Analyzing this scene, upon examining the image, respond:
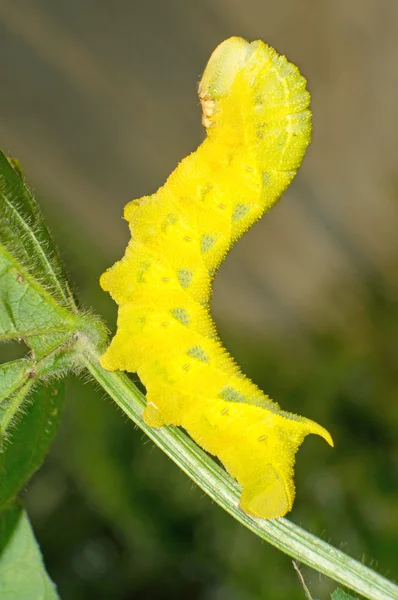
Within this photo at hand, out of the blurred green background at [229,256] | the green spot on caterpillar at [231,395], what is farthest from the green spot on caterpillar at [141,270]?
the blurred green background at [229,256]

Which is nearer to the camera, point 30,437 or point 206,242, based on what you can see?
point 206,242

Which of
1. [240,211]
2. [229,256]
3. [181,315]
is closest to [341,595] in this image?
[181,315]

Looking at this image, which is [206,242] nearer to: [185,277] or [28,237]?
[185,277]

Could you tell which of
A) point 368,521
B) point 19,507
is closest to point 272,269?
point 368,521

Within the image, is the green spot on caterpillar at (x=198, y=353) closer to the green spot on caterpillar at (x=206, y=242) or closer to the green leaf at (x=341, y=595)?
the green spot on caterpillar at (x=206, y=242)

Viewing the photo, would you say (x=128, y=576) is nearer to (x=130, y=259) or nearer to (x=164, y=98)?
(x=130, y=259)

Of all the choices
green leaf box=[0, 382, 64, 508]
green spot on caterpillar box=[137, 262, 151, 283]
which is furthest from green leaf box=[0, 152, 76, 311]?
green leaf box=[0, 382, 64, 508]
